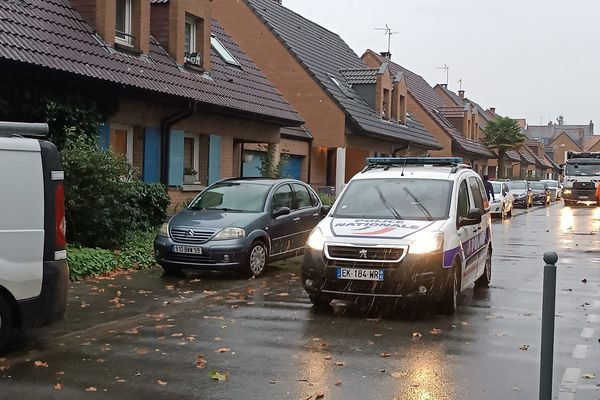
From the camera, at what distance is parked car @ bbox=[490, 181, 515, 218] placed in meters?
31.8

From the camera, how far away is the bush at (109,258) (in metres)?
11.4

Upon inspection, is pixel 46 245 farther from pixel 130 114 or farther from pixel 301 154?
pixel 301 154

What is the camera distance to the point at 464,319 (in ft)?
29.4

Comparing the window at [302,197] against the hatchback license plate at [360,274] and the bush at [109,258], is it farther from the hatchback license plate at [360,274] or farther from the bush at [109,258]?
the hatchback license plate at [360,274]

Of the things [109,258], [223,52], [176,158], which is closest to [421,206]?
[109,258]

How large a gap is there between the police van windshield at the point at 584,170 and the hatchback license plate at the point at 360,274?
140 ft

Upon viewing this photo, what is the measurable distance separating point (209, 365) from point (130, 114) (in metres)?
10.6

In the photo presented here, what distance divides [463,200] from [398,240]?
6.18 feet

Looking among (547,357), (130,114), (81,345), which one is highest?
(130,114)

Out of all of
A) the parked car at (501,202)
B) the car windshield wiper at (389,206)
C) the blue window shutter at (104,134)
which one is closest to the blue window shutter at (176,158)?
the blue window shutter at (104,134)

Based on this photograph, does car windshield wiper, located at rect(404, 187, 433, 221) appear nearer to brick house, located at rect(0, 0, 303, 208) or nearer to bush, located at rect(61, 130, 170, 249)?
bush, located at rect(61, 130, 170, 249)

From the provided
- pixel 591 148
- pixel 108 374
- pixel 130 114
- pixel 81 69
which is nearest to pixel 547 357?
pixel 108 374

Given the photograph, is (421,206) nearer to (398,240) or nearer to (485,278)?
(398,240)

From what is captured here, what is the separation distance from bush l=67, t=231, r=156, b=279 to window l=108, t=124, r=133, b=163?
2.76 m
